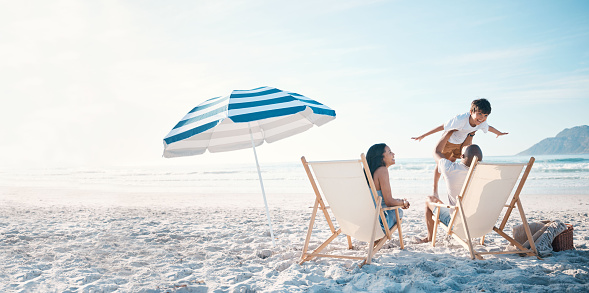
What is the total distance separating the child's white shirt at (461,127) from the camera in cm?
429

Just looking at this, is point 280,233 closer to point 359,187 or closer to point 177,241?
point 177,241

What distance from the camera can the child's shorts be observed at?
181 inches

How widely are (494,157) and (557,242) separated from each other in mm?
40627

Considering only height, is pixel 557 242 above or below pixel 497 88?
below

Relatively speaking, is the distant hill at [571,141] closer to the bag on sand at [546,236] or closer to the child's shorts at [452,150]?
the child's shorts at [452,150]

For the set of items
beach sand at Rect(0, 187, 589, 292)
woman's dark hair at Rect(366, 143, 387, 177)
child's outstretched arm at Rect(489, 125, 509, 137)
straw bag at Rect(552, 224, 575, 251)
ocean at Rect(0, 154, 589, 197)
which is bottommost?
ocean at Rect(0, 154, 589, 197)

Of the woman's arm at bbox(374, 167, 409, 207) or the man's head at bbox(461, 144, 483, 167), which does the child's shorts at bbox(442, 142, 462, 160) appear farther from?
the woman's arm at bbox(374, 167, 409, 207)

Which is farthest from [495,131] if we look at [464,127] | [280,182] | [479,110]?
[280,182]

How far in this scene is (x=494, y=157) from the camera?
3950 cm

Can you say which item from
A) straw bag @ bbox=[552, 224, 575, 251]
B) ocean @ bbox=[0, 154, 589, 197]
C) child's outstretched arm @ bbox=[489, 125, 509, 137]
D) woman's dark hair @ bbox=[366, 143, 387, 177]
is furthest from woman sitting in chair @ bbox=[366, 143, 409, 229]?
ocean @ bbox=[0, 154, 589, 197]

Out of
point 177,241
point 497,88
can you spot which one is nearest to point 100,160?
point 497,88

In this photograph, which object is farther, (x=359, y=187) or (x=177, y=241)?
(x=177, y=241)

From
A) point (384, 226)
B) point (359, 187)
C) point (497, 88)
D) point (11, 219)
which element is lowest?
point (11, 219)

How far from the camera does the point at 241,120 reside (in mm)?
3141
